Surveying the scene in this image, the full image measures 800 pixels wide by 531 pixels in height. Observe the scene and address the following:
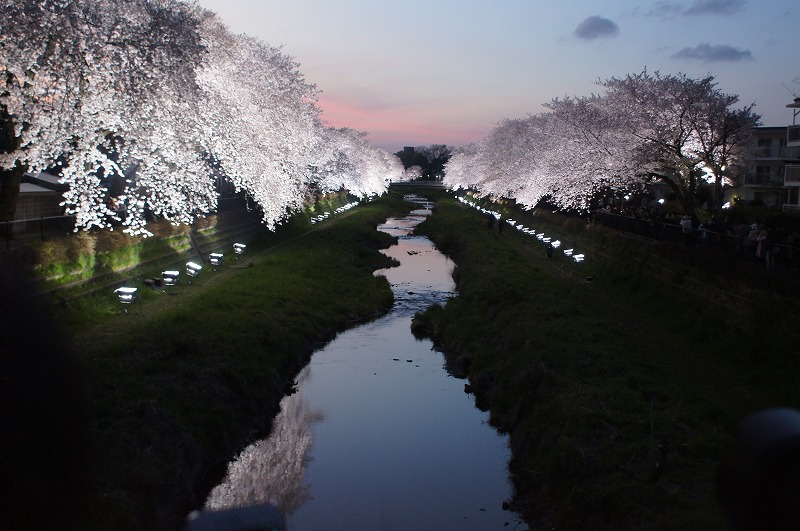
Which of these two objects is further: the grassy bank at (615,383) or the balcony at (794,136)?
the balcony at (794,136)

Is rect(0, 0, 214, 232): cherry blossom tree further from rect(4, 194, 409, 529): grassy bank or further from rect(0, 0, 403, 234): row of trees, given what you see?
rect(4, 194, 409, 529): grassy bank

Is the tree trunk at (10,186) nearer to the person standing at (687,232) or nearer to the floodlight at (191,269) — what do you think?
the floodlight at (191,269)

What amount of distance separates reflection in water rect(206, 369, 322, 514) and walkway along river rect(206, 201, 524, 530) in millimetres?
21

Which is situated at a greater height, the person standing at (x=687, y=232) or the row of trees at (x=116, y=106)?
the row of trees at (x=116, y=106)

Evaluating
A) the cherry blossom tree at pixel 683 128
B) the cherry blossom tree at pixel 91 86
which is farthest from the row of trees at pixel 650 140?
the cherry blossom tree at pixel 91 86

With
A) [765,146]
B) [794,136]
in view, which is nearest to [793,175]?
[794,136]

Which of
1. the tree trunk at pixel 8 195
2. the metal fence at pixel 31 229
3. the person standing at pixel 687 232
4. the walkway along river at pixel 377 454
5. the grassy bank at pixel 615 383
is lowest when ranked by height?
the walkway along river at pixel 377 454

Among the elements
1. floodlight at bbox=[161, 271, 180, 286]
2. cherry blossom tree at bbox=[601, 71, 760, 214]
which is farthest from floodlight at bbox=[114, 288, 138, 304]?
cherry blossom tree at bbox=[601, 71, 760, 214]

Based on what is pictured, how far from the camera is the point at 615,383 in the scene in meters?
14.0

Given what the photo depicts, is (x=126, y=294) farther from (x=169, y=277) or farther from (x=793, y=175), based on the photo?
(x=793, y=175)

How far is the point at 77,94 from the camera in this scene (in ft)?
51.9

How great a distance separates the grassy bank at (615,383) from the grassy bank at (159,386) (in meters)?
5.20

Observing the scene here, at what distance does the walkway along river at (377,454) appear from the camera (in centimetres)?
1198

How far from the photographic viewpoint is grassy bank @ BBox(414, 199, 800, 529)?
9953mm
